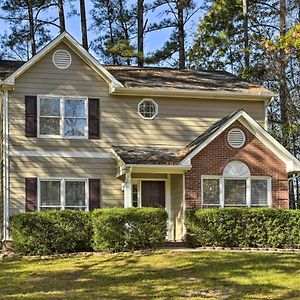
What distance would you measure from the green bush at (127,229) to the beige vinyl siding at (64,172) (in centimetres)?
299

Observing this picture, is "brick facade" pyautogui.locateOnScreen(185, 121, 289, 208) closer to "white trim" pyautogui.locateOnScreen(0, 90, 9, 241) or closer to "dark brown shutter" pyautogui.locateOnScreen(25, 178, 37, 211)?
"dark brown shutter" pyautogui.locateOnScreen(25, 178, 37, 211)

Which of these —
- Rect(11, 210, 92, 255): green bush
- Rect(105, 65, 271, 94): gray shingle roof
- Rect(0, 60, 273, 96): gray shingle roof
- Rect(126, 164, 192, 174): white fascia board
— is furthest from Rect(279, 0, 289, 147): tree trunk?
Rect(11, 210, 92, 255): green bush

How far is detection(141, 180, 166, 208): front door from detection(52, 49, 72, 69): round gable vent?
4.53 m

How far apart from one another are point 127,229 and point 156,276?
3551mm

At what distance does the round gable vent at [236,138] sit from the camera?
1975 centimetres

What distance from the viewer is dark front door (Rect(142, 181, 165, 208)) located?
20969 mm

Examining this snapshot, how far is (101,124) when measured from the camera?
2073cm

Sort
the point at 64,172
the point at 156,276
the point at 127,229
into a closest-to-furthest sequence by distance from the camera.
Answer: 1. the point at 156,276
2. the point at 127,229
3. the point at 64,172

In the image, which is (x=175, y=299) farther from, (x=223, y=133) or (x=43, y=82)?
(x=43, y=82)

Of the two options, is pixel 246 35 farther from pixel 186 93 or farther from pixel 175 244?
pixel 175 244

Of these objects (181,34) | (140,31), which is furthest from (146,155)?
(181,34)

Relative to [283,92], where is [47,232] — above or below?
below

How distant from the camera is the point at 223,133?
1967cm

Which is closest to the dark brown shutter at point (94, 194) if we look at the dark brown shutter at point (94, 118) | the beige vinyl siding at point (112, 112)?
the beige vinyl siding at point (112, 112)
